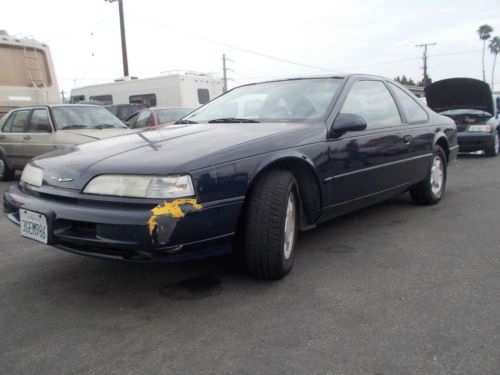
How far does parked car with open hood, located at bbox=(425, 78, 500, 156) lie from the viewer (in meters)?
9.13

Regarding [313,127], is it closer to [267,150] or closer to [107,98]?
[267,150]

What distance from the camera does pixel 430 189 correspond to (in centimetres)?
480

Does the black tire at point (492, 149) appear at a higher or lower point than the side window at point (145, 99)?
lower

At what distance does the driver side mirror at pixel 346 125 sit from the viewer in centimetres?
324

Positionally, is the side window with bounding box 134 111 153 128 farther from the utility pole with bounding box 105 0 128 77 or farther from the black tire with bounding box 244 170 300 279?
the utility pole with bounding box 105 0 128 77

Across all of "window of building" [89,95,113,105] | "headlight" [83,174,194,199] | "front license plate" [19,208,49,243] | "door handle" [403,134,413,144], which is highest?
"window of building" [89,95,113,105]

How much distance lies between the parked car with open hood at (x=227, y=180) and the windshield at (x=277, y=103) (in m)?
0.01

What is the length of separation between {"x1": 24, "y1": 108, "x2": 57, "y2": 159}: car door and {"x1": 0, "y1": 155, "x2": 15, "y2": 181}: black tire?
699 mm

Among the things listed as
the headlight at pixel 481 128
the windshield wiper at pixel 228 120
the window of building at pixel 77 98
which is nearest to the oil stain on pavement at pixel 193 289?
the windshield wiper at pixel 228 120

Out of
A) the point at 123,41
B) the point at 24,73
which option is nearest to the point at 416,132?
the point at 24,73

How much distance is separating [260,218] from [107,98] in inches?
601

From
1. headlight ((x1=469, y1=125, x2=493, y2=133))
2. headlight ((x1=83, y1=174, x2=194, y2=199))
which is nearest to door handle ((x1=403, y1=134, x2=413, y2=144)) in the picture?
headlight ((x1=83, y1=174, x2=194, y2=199))

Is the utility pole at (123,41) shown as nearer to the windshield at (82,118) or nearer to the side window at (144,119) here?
the side window at (144,119)

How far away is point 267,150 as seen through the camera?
9.04 feet
